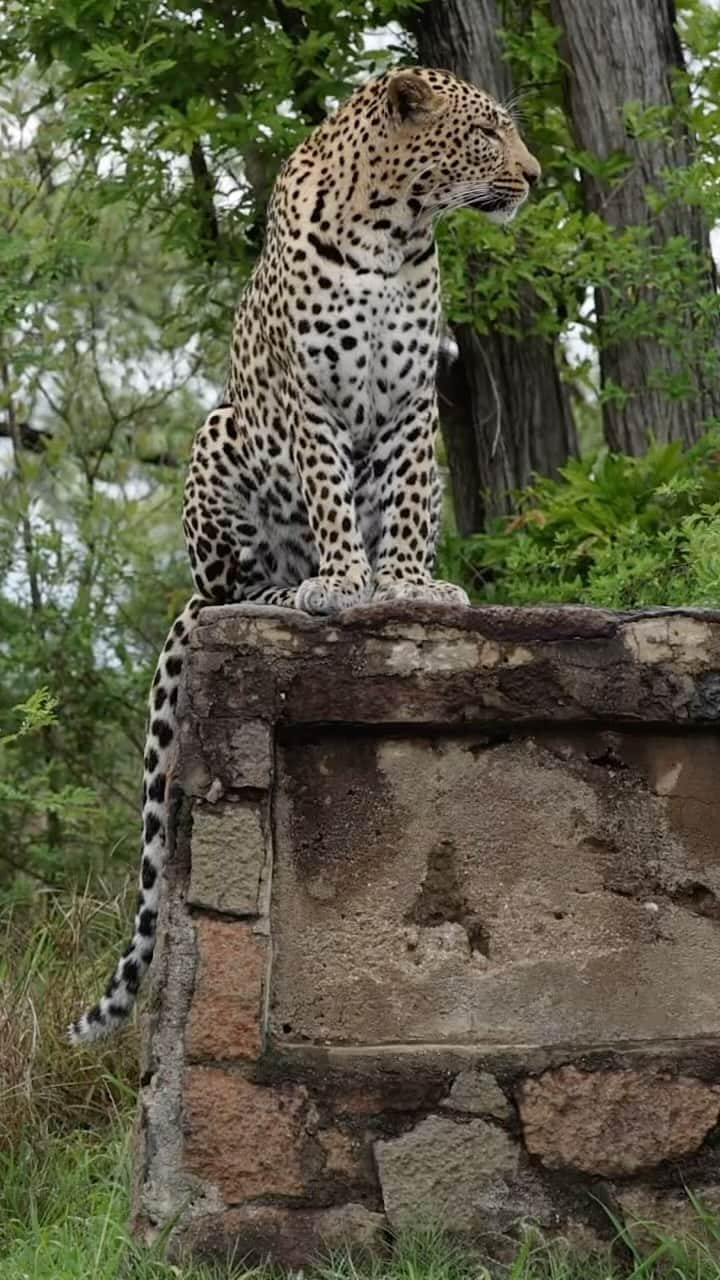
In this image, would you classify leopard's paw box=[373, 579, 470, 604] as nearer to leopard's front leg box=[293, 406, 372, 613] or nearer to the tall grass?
leopard's front leg box=[293, 406, 372, 613]

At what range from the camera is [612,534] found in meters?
7.71

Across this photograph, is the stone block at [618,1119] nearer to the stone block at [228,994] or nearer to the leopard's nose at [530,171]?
the stone block at [228,994]

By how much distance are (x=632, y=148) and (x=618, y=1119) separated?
5.62 meters

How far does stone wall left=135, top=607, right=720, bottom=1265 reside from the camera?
4730mm

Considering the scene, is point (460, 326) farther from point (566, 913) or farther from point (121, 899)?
point (566, 913)

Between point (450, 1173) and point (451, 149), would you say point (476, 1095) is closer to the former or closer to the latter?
point (450, 1173)

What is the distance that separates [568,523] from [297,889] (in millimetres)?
3406

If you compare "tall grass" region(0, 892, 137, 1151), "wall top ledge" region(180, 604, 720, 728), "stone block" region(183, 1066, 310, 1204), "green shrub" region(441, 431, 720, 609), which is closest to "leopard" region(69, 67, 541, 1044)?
"wall top ledge" region(180, 604, 720, 728)

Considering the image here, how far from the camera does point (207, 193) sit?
9.66 m

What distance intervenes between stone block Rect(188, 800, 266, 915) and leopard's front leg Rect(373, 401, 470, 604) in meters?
0.99

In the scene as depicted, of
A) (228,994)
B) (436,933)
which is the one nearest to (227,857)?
(228,994)

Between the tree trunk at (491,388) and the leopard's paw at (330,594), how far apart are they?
4102mm

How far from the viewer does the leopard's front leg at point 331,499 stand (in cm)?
538

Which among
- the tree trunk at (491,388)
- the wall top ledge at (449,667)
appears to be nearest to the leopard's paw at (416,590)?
the wall top ledge at (449,667)
